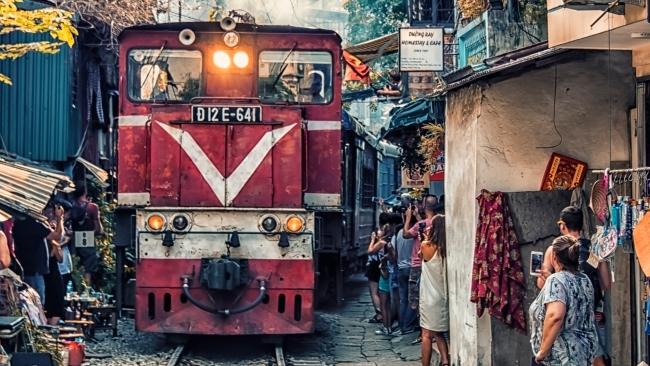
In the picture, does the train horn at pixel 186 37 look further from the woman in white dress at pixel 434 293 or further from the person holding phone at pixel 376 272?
the person holding phone at pixel 376 272

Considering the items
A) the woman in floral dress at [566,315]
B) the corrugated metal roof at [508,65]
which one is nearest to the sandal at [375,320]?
the corrugated metal roof at [508,65]

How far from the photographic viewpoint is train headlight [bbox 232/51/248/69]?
12914 mm

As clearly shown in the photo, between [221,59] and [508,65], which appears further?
[221,59]

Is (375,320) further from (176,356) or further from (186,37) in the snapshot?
(186,37)

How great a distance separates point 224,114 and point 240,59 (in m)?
0.90

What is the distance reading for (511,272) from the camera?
956cm

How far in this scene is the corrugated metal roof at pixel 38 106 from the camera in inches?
733

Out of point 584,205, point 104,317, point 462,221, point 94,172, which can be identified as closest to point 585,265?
point 584,205

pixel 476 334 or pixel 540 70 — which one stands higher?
pixel 540 70

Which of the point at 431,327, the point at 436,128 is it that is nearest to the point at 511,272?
the point at 431,327

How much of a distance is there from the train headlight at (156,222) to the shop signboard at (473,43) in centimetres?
438

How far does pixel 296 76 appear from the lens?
517 inches

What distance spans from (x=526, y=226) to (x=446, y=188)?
5.87ft

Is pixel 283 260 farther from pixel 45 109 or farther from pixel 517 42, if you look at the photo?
pixel 45 109
